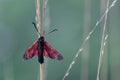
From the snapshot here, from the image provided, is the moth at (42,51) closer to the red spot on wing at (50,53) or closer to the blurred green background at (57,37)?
the red spot on wing at (50,53)

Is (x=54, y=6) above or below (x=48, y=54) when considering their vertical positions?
below

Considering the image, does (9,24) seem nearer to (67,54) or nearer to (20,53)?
(20,53)

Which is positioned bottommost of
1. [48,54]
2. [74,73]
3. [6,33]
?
[74,73]

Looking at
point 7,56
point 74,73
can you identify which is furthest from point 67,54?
point 7,56

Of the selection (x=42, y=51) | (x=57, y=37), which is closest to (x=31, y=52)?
(x=42, y=51)

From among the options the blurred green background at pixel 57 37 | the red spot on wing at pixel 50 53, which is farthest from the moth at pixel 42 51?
the blurred green background at pixel 57 37

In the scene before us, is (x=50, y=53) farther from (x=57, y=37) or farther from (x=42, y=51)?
(x=57, y=37)

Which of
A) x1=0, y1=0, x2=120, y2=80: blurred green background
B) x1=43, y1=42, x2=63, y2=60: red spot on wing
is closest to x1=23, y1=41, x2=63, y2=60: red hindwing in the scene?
x1=43, y1=42, x2=63, y2=60: red spot on wing

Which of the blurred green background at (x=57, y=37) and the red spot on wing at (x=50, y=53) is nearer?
the red spot on wing at (x=50, y=53)

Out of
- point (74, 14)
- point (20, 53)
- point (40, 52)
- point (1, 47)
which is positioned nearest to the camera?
point (40, 52)
